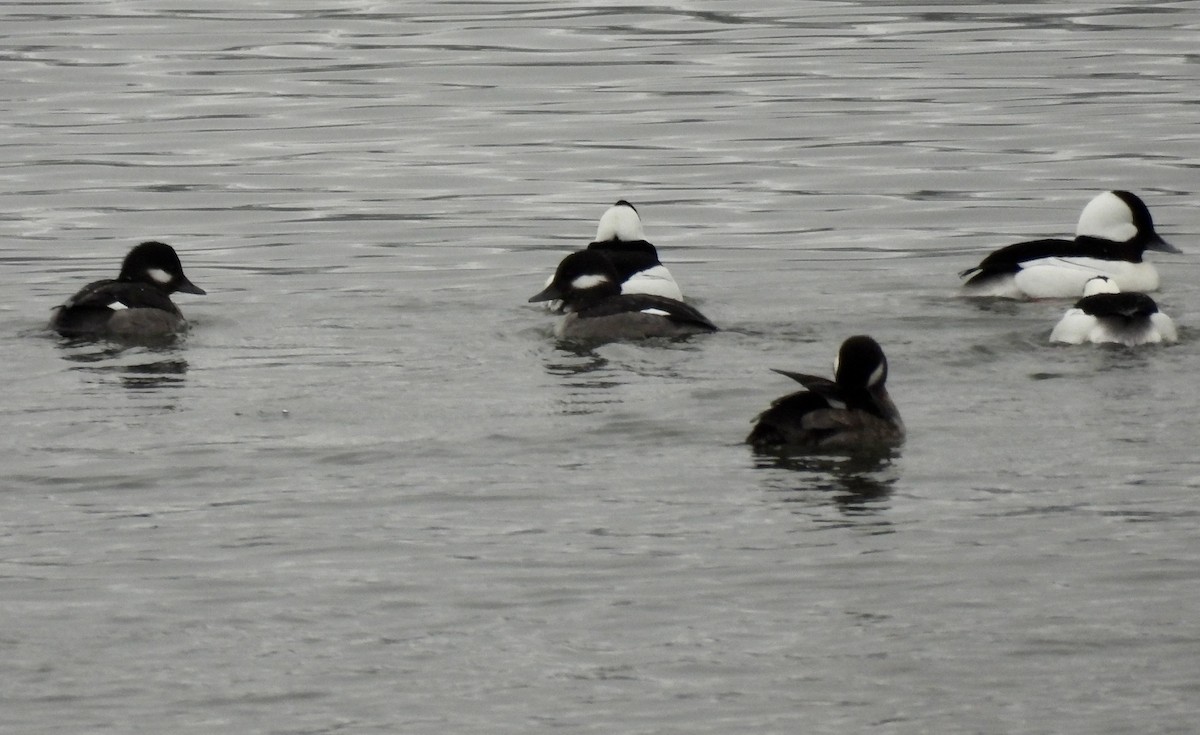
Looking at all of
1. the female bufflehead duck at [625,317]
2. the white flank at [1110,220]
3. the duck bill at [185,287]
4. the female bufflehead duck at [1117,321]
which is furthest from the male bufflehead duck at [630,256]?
the white flank at [1110,220]

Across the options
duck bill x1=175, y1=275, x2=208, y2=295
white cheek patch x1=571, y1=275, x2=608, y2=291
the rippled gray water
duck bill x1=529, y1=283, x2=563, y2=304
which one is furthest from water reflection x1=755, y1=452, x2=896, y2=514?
duck bill x1=175, y1=275, x2=208, y2=295

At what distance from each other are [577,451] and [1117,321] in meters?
3.99

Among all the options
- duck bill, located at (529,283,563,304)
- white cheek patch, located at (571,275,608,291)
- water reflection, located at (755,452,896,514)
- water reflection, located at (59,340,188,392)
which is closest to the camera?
water reflection, located at (755,452,896,514)

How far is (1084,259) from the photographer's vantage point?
15.9 m

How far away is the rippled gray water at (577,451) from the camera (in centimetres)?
757

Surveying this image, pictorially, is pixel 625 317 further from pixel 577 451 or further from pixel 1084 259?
pixel 1084 259

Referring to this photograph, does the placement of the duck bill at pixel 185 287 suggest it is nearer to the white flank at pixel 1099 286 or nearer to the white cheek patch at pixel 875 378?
the white cheek patch at pixel 875 378

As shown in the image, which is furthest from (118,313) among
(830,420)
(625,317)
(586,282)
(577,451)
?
(830,420)

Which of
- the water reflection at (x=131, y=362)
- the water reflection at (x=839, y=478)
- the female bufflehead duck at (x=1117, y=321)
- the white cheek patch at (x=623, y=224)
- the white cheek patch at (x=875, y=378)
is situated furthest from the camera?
the white cheek patch at (x=623, y=224)

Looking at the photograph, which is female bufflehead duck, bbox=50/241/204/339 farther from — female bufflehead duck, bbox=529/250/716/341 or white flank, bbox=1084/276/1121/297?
white flank, bbox=1084/276/1121/297

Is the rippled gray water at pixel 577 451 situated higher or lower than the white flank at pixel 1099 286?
lower

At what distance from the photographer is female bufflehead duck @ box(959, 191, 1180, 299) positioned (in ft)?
50.3

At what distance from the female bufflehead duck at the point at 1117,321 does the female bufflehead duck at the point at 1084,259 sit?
2.06 meters

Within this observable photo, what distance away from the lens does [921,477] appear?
33.4 ft
